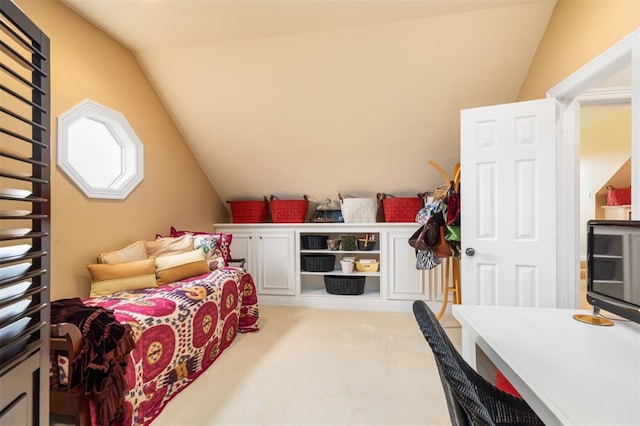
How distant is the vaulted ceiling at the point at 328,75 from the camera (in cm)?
234

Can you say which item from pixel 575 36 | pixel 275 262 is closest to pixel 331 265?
pixel 275 262

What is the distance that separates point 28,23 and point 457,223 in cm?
250

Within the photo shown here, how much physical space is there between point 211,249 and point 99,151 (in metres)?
1.24

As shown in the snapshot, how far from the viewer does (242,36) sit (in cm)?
262

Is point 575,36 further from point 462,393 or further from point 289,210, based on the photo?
point 289,210

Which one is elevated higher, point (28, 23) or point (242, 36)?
point (242, 36)

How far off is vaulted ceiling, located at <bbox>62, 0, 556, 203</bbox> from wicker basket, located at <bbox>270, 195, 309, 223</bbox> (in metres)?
0.26

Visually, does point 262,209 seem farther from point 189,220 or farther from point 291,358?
point 291,358

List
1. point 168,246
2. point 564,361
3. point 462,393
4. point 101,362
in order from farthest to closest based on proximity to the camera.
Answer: point 168,246 < point 101,362 < point 564,361 < point 462,393

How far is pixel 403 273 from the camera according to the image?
347cm

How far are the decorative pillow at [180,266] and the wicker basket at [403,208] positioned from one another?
203 cm

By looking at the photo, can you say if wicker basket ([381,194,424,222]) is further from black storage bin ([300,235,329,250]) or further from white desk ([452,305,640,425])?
white desk ([452,305,640,425])

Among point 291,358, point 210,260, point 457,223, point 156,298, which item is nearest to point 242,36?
point 210,260

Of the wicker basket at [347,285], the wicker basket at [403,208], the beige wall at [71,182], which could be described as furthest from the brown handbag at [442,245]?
the beige wall at [71,182]
